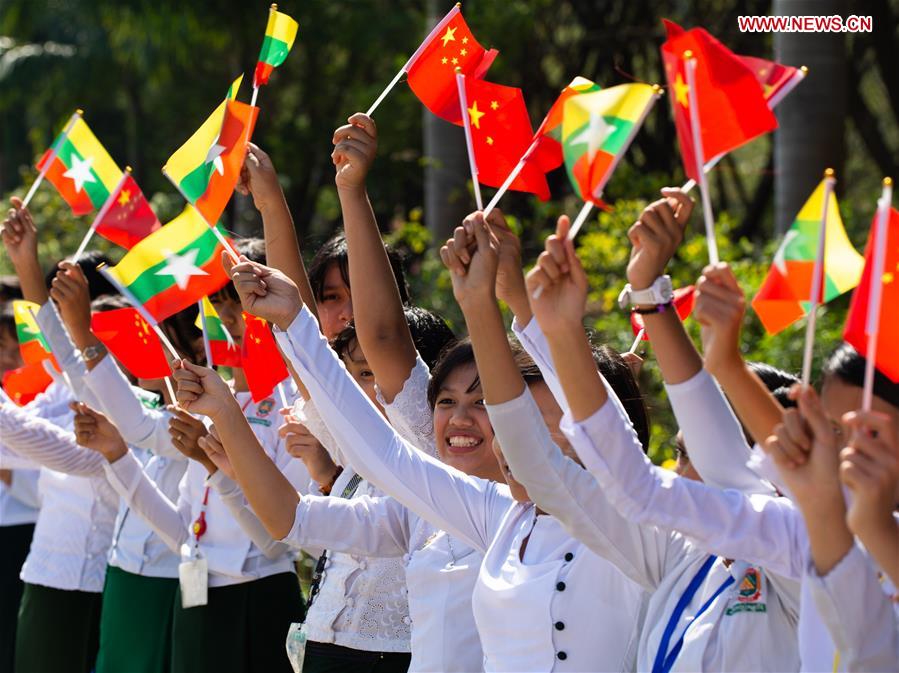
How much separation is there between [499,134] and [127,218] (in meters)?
1.63

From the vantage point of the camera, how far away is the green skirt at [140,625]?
4.70 m

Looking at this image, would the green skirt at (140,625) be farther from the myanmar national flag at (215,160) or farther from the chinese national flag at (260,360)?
the myanmar national flag at (215,160)

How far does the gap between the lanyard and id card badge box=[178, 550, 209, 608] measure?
80.2 inches

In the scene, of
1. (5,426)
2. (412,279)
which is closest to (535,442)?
(5,426)

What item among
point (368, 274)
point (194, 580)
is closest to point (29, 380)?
point (194, 580)

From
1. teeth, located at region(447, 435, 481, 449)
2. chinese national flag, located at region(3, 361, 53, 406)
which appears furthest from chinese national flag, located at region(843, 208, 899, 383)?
chinese national flag, located at region(3, 361, 53, 406)

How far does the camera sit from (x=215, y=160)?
12.0 feet

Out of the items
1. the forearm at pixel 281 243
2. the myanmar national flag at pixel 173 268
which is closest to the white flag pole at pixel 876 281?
the forearm at pixel 281 243

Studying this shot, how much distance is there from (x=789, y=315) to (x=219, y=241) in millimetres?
1695

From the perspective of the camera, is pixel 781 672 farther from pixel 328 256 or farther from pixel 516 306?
pixel 328 256

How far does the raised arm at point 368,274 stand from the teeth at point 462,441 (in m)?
0.27

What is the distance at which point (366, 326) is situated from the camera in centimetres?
347

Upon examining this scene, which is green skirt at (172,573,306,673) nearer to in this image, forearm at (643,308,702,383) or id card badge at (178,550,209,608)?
id card badge at (178,550,209,608)

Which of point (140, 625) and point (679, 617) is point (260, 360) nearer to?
point (140, 625)
